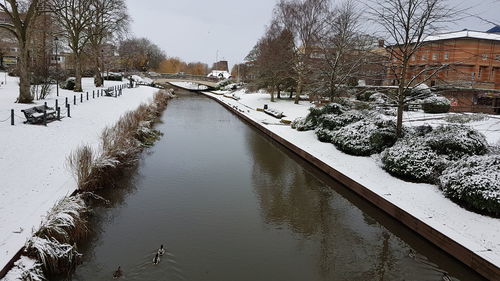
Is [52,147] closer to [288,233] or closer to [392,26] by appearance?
[288,233]

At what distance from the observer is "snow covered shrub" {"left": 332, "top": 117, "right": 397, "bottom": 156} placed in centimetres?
1555

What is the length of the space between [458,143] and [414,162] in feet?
4.86

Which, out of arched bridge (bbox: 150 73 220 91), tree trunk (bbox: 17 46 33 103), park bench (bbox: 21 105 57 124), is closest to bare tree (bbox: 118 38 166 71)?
arched bridge (bbox: 150 73 220 91)

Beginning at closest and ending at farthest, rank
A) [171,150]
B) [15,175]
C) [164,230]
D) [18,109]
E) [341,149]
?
[164,230]
[15,175]
[341,149]
[171,150]
[18,109]

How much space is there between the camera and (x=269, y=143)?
71.4 ft

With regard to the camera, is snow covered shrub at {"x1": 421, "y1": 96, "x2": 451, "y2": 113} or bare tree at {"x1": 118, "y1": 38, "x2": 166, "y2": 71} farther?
bare tree at {"x1": 118, "y1": 38, "x2": 166, "y2": 71}

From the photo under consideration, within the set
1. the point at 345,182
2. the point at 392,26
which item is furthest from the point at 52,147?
the point at 392,26

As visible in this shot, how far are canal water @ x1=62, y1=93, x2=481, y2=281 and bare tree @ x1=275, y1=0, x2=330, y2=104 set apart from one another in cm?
2244

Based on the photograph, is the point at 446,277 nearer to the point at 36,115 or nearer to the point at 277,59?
the point at 36,115

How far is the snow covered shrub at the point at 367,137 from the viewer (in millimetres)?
15555

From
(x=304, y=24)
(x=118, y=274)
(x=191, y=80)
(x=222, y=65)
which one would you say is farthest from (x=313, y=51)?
(x=222, y=65)

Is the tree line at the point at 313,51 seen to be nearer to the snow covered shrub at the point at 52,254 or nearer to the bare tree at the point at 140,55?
the snow covered shrub at the point at 52,254

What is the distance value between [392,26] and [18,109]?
18710 millimetres

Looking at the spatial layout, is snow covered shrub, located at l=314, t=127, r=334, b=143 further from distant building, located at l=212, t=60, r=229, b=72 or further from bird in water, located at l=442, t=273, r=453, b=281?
distant building, located at l=212, t=60, r=229, b=72
